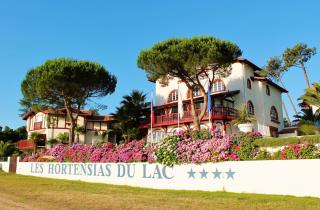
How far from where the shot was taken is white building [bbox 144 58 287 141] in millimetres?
31078

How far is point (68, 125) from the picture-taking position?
45594 millimetres

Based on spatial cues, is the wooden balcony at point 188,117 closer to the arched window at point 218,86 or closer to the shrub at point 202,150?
the arched window at point 218,86

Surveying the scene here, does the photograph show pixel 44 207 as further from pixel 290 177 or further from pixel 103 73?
pixel 103 73

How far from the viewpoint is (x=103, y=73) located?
3416 cm

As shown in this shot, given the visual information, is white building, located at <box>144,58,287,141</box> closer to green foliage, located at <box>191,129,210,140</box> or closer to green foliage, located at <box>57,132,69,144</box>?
green foliage, located at <box>57,132,69,144</box>

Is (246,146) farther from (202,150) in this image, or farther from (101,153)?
(101,153)

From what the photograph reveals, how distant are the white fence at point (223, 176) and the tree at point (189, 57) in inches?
379

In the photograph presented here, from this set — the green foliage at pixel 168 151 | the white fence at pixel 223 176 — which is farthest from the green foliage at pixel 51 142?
the green foliage at pixel 168 151

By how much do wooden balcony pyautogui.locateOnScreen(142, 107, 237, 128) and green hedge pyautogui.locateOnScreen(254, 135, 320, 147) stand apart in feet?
51.6

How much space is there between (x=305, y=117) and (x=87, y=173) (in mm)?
16019

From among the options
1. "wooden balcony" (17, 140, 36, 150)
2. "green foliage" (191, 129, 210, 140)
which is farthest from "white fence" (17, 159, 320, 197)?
"wooden balcony" (17, 140, 36, 150)

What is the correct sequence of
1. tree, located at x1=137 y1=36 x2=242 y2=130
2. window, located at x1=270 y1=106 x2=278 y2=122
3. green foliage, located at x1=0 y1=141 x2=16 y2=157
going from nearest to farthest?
tree, located at x1=137 y1=36 x2=242 y2=130 → window, located at x1=270 y1=106 x2=278 y2=122 → green foliage, located at x1=0 y1=141 x2=16 y2=157

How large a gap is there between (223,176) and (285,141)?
3.01 meters

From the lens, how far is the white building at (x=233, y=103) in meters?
31.1
